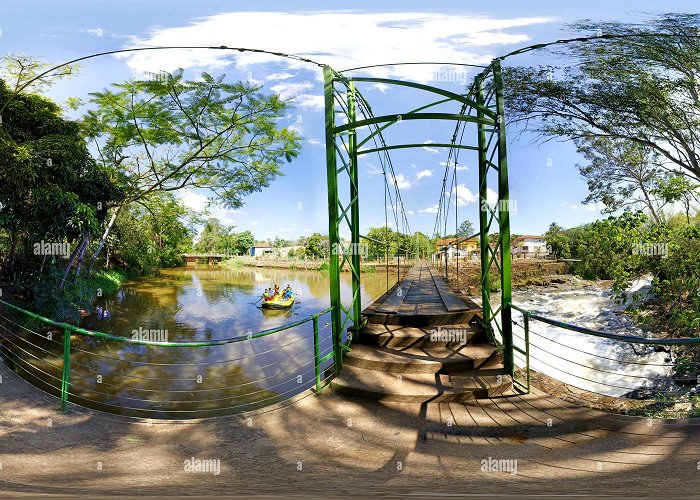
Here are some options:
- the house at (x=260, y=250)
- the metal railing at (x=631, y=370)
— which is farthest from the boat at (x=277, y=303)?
the house at (x=260, y=250)

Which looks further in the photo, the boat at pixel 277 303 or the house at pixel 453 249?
the boat at pixel 277 303

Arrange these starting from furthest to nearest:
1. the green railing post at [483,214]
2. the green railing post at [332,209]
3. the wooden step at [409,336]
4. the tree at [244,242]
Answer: the tree at [244,242] < the green railing post at [483,214] < the wooden step at [409,336] < the green railing post at [332,209]

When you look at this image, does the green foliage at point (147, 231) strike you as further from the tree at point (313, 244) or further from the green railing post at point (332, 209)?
the tree at point (313, 244)

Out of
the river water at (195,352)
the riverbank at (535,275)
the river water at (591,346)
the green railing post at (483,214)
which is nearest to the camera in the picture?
the green railing post at (483,214)

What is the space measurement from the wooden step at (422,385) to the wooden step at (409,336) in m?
0.43

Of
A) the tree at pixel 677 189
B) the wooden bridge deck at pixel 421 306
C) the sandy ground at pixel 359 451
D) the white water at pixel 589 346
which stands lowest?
the white water at pixel 589 346

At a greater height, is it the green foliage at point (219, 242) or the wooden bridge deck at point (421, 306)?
the green foliage at point (219, 242)

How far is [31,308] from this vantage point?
26.9 feet

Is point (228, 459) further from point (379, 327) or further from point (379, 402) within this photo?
point (379, 327)

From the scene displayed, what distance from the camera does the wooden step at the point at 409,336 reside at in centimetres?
404

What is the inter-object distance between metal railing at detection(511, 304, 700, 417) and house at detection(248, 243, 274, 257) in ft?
101

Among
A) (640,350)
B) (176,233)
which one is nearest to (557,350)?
(640,350)

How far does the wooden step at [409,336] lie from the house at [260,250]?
34675mm

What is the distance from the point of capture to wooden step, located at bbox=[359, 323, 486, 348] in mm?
4035
